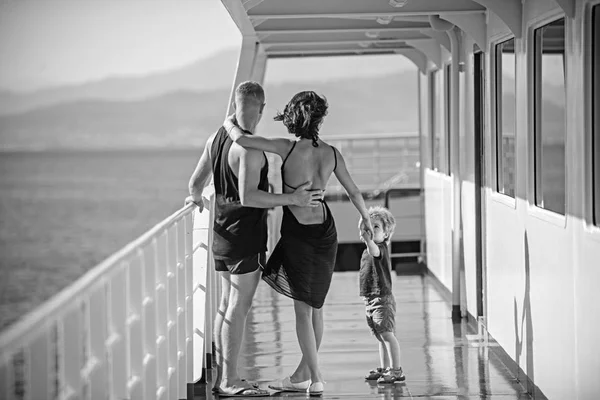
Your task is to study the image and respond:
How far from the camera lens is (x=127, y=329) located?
2.83 metres

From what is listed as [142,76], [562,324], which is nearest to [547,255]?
[562,324]

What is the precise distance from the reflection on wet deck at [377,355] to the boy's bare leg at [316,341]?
0.09 m

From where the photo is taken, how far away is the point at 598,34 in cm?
355

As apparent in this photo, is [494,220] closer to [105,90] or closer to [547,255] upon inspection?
[547,255]

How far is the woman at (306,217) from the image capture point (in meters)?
4.42

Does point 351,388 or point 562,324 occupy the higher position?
point 562,324

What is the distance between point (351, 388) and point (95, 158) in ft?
200

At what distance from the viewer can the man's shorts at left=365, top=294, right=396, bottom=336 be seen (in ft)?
15.5

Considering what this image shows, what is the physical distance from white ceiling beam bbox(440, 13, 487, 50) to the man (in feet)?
6.30

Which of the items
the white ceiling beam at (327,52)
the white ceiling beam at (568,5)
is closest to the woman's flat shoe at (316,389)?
the white ceiling beam at (568,5)

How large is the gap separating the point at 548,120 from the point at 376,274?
3.52 ft

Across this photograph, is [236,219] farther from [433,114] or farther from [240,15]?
[433,114]

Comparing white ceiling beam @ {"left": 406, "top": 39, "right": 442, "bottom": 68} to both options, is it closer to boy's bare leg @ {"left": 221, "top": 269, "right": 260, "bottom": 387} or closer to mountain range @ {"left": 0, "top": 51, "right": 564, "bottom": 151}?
boy's bare leg @ {"left": 221, "top": 269, "right": 260, "bottom": 387}

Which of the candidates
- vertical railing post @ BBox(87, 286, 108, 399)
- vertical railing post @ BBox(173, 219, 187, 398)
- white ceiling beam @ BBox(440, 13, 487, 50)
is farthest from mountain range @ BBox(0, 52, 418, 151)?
vertical railing post @ BBox(87, 286, 108, 399)
